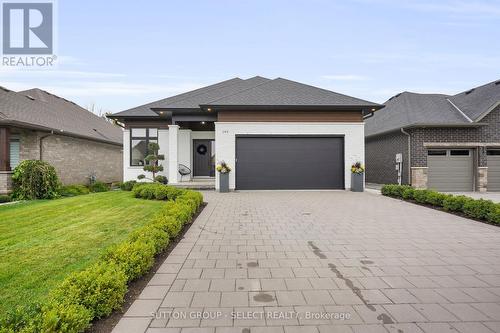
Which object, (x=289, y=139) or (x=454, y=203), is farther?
(x=289, y=139)

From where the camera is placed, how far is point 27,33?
1065 cm

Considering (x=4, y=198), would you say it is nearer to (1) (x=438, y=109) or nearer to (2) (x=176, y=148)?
(2) (x=176, y=148)

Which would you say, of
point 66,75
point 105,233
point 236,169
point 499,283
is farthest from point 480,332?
point 66,75

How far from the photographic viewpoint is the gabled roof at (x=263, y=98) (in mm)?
11852

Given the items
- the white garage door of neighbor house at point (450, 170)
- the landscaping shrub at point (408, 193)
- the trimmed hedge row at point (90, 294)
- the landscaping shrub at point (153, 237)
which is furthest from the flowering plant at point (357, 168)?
the trimmed hedge row at point (90, 294)

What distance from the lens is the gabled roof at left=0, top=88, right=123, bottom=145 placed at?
12.2m

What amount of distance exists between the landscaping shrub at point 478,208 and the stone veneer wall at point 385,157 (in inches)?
257

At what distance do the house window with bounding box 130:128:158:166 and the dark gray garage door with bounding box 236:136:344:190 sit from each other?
5.52m

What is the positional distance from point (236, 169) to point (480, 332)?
1051cm

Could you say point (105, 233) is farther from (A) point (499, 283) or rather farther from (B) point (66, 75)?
(B) point (66, 75)

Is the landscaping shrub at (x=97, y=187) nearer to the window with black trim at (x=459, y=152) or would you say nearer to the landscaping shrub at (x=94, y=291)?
the landscaping shrub at (x=94, y=291)

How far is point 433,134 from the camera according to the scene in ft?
42.3

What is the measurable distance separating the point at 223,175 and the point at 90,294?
951 centimetres

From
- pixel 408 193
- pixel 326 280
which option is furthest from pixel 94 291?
pixel 408 193
